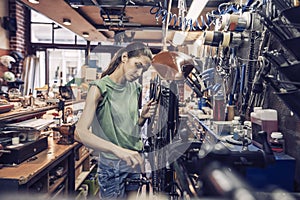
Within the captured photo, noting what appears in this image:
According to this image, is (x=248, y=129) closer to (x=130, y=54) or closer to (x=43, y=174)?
(x=130, y=54)

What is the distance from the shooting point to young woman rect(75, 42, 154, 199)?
144cm

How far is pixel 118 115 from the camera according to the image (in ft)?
4.82

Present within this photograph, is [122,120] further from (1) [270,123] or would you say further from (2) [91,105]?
(1) [270,123]

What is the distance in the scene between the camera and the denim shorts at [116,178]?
151cm

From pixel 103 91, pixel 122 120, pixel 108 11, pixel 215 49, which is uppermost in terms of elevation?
pixel 108 11

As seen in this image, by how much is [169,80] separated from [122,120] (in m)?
0.33

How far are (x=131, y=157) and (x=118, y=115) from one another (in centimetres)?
23

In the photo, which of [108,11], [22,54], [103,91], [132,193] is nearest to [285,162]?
[132,193]

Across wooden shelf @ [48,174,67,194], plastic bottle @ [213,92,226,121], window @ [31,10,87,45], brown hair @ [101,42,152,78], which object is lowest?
wooden shelf @ [48,174,67,194]

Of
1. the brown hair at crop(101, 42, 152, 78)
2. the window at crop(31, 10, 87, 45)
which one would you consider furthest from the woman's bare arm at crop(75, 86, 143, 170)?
the window at crop(31, 10, 87, 45)

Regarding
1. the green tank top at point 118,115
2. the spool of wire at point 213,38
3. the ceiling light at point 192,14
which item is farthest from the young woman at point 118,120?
the spool of wire at point 213,38

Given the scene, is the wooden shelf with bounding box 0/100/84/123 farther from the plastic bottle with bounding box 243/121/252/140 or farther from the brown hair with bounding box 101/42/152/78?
the plastic bottle with bounding box 243/121/252/140

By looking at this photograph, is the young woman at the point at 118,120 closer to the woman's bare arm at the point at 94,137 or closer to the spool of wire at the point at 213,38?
the woman's bare arm at the point at 94,137

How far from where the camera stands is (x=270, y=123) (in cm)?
136
